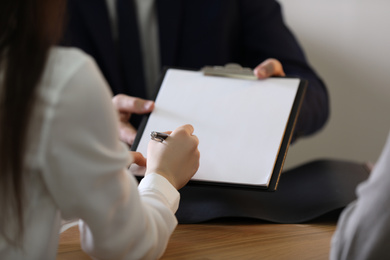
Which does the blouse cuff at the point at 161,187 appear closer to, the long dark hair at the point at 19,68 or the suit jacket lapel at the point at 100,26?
the long dark hair at the point at 19,68

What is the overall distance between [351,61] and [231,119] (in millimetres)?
853

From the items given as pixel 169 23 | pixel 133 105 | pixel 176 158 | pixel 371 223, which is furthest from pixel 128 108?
pixel 371 223

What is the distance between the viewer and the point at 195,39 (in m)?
1.27

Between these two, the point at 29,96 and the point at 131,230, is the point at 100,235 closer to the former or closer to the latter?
the point at 131,230

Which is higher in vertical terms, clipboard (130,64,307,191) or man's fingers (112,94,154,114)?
clipboard (130,64,307,191)

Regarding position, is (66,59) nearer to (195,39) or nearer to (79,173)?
(79,173)

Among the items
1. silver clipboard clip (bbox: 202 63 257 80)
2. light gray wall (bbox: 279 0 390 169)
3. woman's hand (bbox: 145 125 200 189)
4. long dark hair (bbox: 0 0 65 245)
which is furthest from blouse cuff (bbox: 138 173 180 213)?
light gray wall (bbox: 279 0 390 169)

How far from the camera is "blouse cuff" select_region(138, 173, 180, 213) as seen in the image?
1.88ft

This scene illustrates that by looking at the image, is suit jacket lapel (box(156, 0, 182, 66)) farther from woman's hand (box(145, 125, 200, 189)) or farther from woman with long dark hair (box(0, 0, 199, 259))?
woman with long dark hair (box(0, 0, 199, 259))

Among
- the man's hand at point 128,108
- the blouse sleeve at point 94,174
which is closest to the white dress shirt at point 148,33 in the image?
the man's hand at point 128,108

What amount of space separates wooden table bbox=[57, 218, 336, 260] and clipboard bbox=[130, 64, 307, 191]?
0.05m

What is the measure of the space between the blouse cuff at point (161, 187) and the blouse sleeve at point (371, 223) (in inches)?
7.4

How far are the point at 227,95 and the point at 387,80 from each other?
86cm

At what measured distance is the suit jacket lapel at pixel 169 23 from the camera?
48.6 inches
